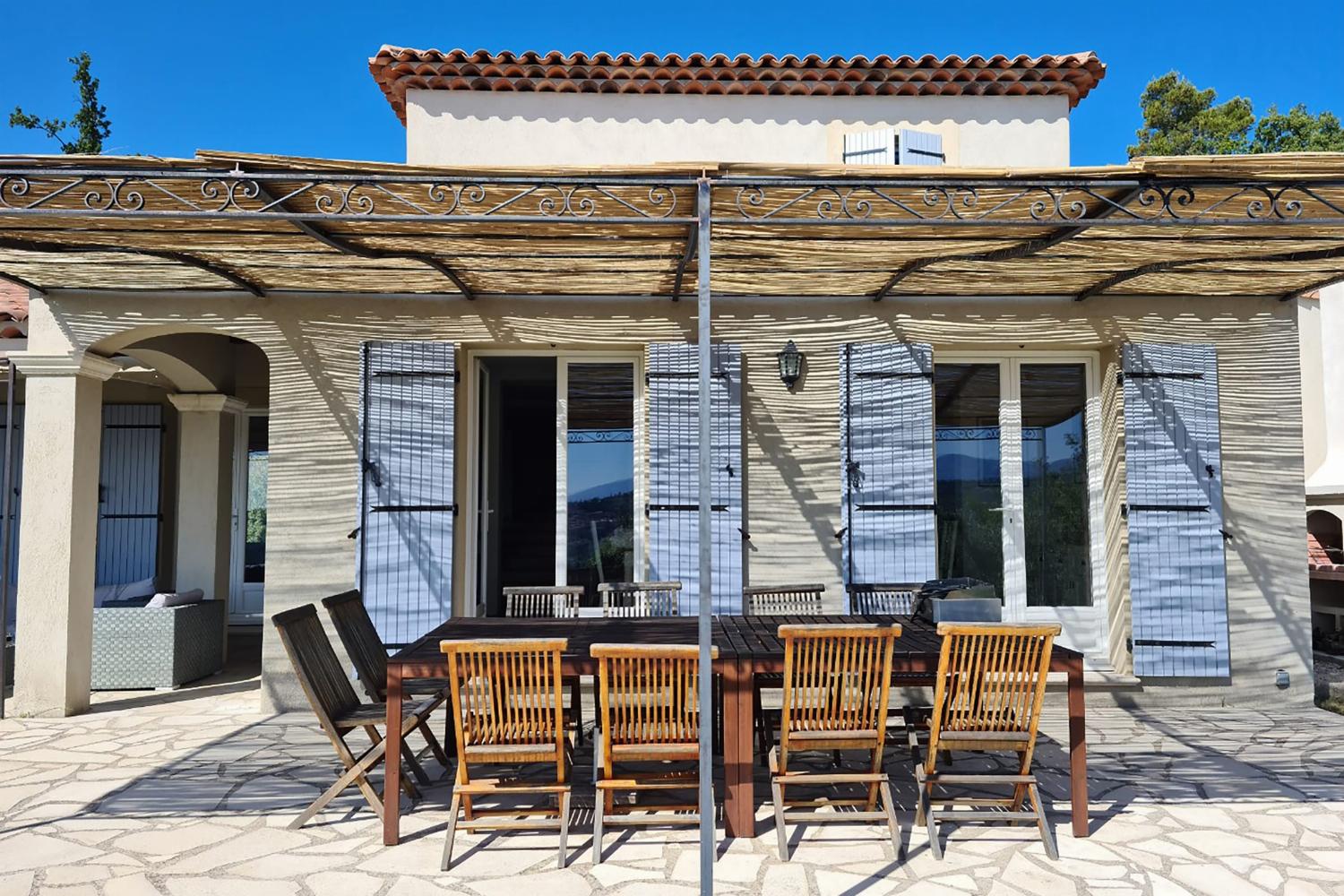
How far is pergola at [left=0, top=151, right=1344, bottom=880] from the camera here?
3.61 m

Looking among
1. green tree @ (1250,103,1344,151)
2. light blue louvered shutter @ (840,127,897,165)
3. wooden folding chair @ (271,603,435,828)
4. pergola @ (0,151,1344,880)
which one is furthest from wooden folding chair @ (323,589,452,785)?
green tree @ (1250,103,1344,151)

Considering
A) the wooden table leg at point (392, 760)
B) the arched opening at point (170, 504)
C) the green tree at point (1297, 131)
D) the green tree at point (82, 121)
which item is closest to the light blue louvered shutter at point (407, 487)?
the arched opening at point (170, 504)

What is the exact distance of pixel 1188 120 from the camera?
20.9 meters

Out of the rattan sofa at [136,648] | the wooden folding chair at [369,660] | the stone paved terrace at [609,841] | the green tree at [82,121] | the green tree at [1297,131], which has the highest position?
the green tree at [1297,131]

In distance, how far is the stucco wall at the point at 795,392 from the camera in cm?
616

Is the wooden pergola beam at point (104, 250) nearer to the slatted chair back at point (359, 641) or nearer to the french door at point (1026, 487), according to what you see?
the slatted chair back at point (359, 641)

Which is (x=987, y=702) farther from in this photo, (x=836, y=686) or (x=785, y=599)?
(x=785, y=599)

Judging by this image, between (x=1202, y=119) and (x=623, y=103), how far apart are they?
17946 millimetres

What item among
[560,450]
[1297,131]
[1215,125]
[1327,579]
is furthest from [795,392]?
[1297,131]

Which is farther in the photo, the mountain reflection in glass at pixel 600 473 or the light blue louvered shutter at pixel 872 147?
the light blue louvered shutter at pixel 872 147

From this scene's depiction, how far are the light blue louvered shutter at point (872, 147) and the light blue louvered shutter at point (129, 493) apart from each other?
249 inches

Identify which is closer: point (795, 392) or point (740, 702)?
point (740, 702)

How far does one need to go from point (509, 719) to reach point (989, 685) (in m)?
1.83

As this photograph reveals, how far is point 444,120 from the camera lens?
7.01 m
